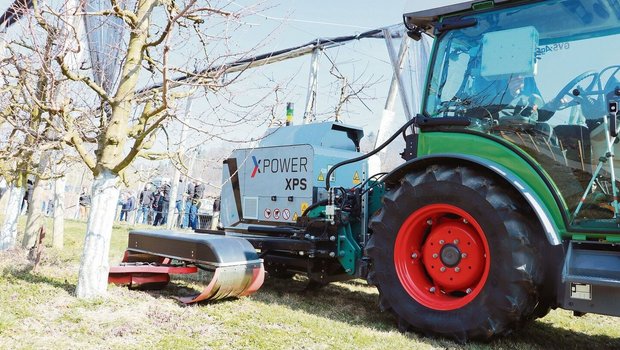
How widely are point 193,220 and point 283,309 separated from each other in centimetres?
1342

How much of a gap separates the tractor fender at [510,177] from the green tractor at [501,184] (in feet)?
0.04

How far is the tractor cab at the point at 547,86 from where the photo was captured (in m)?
3.56


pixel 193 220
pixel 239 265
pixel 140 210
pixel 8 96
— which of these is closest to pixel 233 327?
pixel 239 265

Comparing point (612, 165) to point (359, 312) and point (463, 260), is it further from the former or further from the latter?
point (359, 312)

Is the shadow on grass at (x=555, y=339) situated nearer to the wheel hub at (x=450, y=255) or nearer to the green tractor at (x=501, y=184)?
the green tractor at (x=501, y=184)

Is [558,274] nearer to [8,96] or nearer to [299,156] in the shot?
[299,156]

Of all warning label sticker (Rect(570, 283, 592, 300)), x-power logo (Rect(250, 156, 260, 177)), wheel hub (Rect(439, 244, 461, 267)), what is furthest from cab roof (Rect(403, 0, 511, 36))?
x-power logo (Rect(250, 156, 260, 177))

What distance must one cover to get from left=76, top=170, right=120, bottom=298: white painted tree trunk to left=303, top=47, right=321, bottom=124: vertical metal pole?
898cm

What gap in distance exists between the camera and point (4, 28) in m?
6.88

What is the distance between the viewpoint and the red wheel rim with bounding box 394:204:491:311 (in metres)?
3.90

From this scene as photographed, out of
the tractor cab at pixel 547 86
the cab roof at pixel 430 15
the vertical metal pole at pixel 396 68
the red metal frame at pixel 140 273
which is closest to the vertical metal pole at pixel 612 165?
the tractor cab at pixel 547 86

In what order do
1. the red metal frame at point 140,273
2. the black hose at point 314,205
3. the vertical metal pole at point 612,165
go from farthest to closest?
the black hose at point 314,205, the red metal frame at point 140,273, the vertical metal pole at point 612,165

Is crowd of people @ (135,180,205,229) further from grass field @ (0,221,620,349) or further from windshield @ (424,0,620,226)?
windshield @ (424,0,620,226)

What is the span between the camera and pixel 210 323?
4020 millimetres
